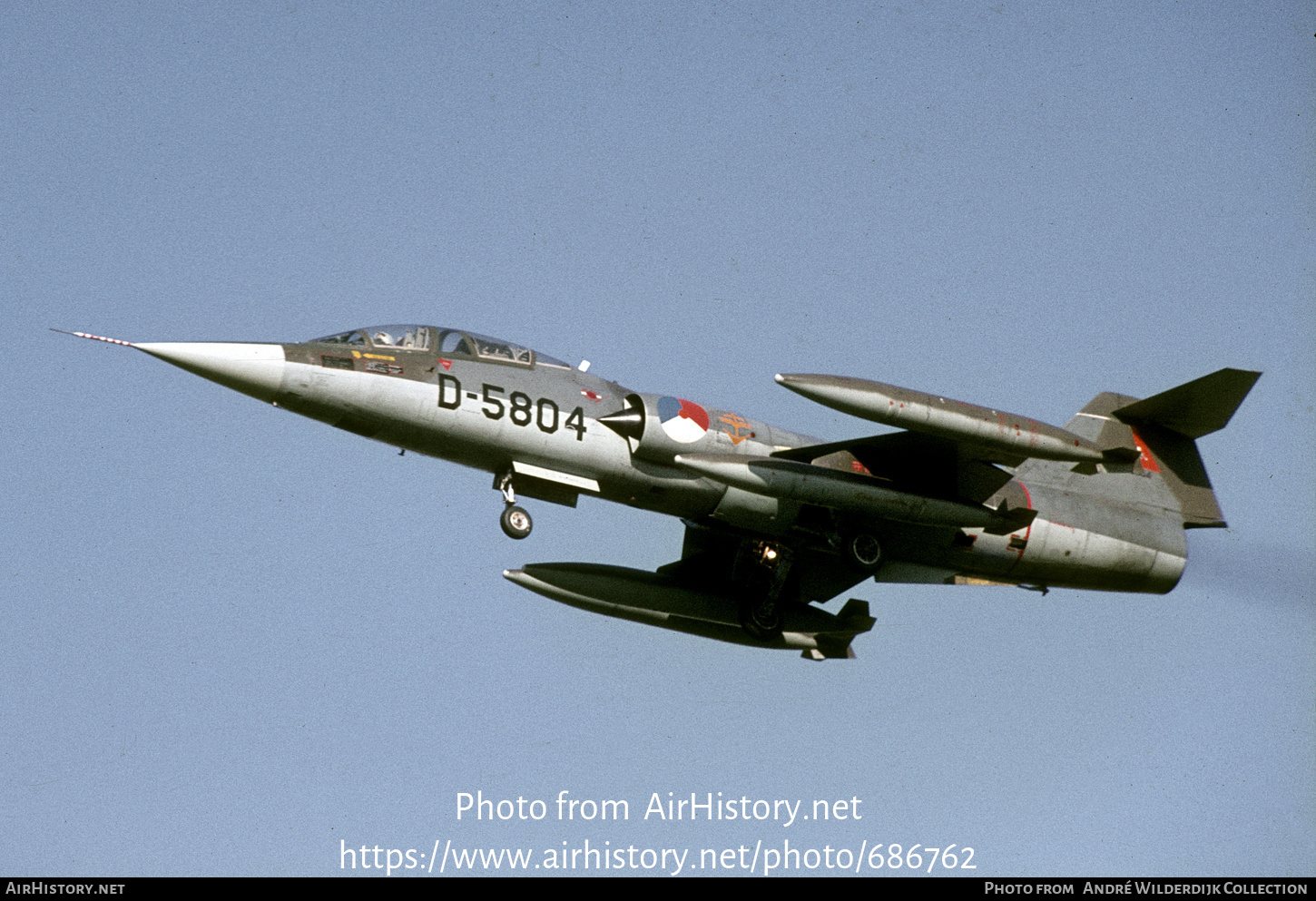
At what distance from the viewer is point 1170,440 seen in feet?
64.6

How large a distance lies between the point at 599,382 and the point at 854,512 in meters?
3.55

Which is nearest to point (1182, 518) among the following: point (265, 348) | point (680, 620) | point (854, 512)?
point (854, 512)

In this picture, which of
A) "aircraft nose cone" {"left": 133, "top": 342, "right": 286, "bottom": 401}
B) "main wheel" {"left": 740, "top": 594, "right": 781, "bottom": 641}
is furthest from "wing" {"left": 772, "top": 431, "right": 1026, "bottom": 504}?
"aircraft nose cone" {"left": 133, "top": 342, "right": 286, "bottom": 401}

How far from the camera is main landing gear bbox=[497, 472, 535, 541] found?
53.6ft

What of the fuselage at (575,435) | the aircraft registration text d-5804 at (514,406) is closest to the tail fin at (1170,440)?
the fuselage at (575,435)

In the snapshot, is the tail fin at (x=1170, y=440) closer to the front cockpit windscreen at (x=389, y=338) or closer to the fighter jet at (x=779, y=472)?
the fighter jet at (x=779, y=472)

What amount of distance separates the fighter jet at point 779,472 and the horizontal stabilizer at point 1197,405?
1.4 inches

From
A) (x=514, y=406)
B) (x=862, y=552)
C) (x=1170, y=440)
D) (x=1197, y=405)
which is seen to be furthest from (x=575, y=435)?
(x=1170, y=440)

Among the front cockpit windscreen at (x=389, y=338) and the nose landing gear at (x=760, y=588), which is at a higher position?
the front cockpit windscreen at (x=389, y=338)

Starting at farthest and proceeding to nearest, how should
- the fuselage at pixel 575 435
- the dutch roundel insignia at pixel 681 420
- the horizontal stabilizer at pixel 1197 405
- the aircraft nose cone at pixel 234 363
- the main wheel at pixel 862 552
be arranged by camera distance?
the horizontal stabilizer at pixel 1197 405 < the main wheel at pixel 862 552 < the dutch roundel insignia at pixel 681 420 < the fuselage at pixel 575 435 < the aircraft nose cone at pixel 234 363

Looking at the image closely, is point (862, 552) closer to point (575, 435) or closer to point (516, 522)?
point (575, 435)

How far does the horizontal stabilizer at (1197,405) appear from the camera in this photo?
58.4ft
